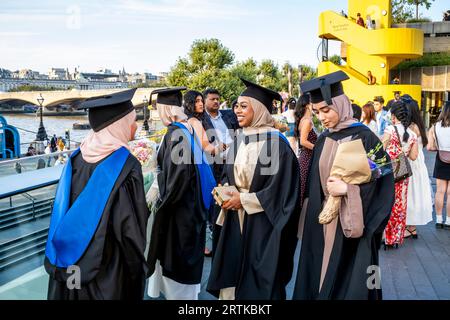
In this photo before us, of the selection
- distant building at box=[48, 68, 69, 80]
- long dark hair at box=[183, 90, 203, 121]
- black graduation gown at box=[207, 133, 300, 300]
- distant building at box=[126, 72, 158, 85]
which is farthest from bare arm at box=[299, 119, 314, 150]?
distant building at box=[48, 68, 69, 80]

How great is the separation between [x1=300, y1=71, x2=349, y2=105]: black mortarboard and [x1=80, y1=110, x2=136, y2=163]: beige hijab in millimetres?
1352

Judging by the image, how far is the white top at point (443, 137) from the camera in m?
6.34

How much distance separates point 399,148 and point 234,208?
2854mm

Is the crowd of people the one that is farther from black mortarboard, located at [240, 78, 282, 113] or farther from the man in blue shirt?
the man in blue shirt

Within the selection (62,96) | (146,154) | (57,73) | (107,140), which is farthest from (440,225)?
(57,73)

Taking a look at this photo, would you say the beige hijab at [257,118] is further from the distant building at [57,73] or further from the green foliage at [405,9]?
the distant building at [57,73]

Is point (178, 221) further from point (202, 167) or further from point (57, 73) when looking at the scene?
point (57, 73)

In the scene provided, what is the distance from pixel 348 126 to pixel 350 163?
17.0 inches

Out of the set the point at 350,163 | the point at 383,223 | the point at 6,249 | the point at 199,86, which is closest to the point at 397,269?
the point at 383,223

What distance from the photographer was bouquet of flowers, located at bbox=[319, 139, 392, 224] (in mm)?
3096
